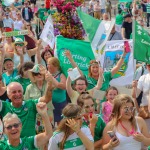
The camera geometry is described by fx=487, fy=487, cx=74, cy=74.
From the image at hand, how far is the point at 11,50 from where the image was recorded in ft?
30.4

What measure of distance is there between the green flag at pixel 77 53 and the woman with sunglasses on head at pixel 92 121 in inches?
91.9

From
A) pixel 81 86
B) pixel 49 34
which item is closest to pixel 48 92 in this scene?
pixel 81 86

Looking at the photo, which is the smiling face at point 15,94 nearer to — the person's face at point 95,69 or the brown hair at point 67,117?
the brown hair at point 67,117

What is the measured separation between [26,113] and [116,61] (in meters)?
2.59

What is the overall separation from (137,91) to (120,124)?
2093 millimetres

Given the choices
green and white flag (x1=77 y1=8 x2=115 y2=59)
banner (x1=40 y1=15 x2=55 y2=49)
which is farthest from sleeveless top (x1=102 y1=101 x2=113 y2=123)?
banner (x1=40 y1=15 x2=55 y2=49)

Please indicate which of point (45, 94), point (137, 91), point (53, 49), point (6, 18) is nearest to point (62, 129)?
point (45, 94)

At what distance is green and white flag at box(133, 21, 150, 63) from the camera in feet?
23.4

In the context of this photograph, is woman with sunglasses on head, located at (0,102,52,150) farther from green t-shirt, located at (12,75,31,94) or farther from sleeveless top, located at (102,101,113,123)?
green t-shirt, located at (12,75,31,94)

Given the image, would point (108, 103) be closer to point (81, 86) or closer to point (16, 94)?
point (81, 86)

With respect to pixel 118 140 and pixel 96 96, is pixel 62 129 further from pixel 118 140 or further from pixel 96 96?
pixel 96 96

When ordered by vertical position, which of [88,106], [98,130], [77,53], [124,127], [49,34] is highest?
[49,34]

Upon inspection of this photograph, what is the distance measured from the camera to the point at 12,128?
457 cm

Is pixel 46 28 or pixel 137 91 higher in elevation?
pixel 46 28
